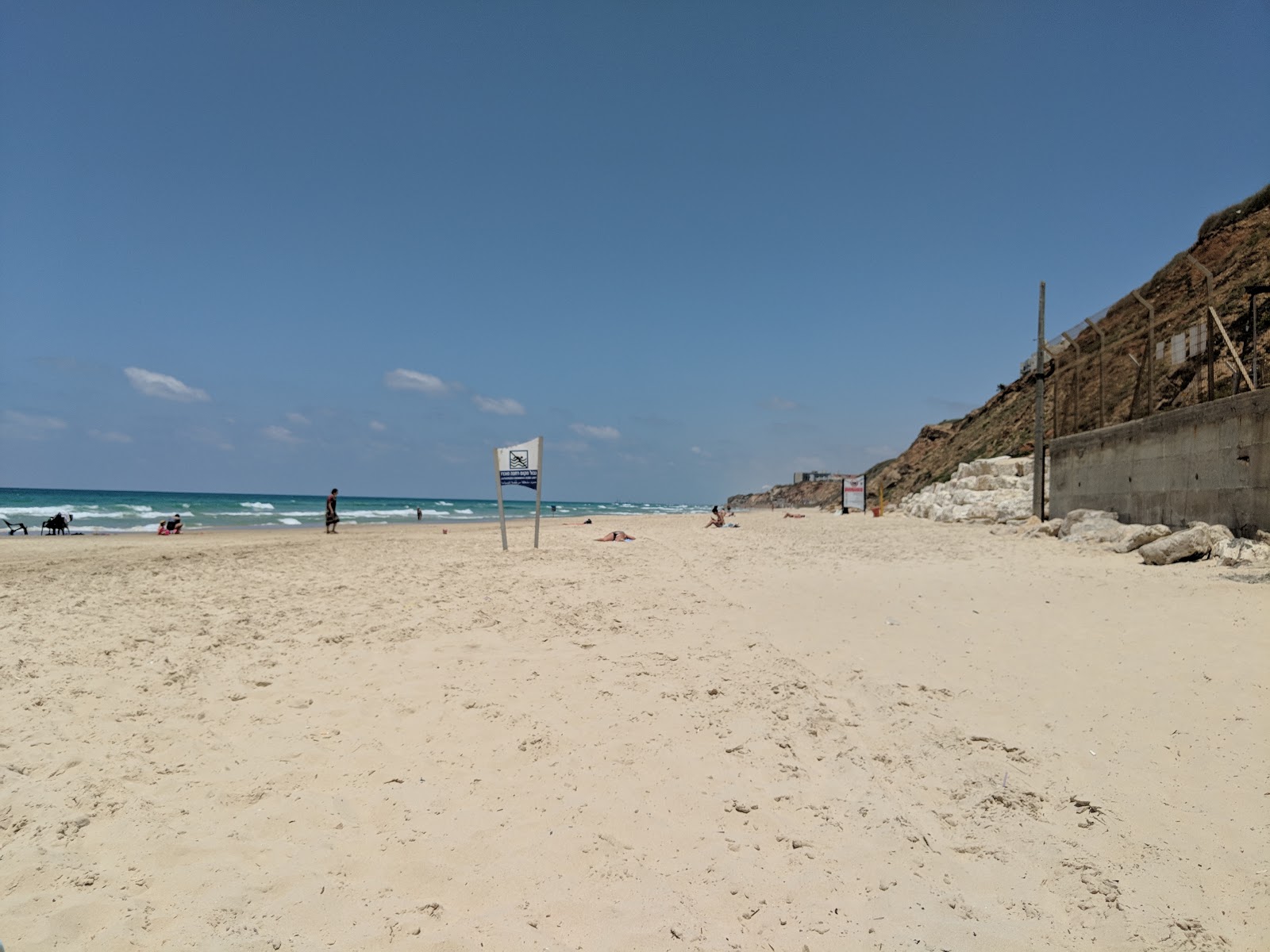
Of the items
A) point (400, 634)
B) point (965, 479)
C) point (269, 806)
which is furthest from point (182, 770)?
point (965, 479)

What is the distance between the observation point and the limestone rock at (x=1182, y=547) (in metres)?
8.65

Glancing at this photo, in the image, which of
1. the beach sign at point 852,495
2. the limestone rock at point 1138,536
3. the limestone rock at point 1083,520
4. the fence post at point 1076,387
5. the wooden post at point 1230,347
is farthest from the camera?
the beach sign at point 852,495

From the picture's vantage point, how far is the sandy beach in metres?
2.67

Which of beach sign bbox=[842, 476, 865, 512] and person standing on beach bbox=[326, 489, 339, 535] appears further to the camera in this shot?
beach sign bbox=[842, 476, 865, 512]

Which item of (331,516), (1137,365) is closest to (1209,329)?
(1137,365)

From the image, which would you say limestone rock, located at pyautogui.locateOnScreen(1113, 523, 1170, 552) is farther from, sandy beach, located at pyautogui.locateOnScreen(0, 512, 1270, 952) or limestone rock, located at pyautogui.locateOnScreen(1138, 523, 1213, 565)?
sandy beach, located at pyautogui.locateOnScreen(0, 512, 1270, 952)

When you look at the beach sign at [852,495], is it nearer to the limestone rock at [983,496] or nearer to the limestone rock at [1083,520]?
the limestone rock at [983,496]

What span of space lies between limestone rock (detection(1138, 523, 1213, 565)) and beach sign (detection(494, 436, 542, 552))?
9695 millimetres

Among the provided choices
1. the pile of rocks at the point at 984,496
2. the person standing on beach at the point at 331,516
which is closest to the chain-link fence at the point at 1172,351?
the pile of rocks at the point at 984,496

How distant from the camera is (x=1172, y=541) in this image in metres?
8.85

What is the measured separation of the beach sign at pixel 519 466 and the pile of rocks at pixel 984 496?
12423mm

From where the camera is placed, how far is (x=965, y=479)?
23234mm

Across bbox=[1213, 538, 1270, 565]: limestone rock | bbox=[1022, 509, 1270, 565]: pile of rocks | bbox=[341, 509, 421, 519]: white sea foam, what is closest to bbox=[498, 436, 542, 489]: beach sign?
bbox=[1022, 509, 1270, 565]: pile of rocks

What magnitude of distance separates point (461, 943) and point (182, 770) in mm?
2113
